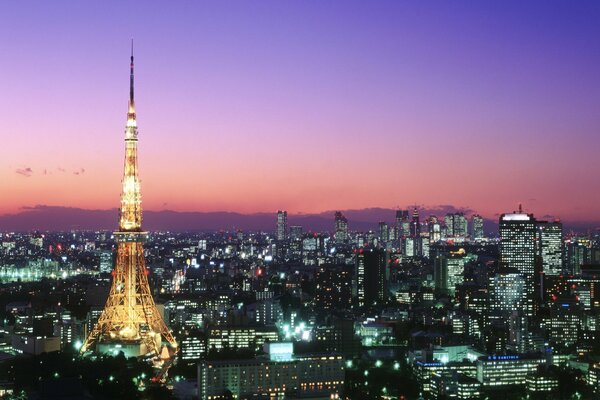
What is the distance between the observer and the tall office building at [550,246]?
4194cm

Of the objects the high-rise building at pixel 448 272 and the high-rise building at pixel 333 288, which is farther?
the high-rise building at pixel 448 272

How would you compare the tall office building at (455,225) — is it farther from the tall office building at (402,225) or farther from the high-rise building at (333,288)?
the high-rise building at (333,288)

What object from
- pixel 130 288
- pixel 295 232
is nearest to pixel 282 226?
pixel 295 232

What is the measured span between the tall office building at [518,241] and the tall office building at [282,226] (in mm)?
39678

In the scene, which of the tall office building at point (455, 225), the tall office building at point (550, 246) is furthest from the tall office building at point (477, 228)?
the tall office building at point (550, 246)

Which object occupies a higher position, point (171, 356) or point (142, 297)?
point (142, 297)

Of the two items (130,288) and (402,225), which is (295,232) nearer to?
(402,225)

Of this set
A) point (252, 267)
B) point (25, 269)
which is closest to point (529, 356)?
point (252, 267)

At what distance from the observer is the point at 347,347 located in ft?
73.0

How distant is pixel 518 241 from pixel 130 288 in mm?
23614

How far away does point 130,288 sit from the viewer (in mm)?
20328

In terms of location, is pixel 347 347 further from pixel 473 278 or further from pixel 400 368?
pixel 473 278

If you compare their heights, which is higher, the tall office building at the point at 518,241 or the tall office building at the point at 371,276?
the tall office building at the point at 518,241

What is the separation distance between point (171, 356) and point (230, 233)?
76.0 m
